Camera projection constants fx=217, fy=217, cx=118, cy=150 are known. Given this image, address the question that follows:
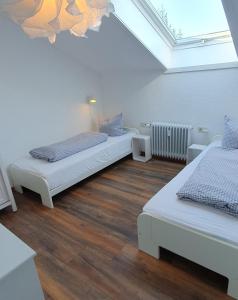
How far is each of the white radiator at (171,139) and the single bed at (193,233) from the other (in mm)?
1562

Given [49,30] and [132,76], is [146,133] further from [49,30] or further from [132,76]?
[49,30]

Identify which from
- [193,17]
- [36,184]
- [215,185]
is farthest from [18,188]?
[193,17]

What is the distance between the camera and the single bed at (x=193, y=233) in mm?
1345

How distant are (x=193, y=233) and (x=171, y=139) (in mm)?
2028

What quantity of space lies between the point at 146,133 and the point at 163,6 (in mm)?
1854

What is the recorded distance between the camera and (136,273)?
161 cm

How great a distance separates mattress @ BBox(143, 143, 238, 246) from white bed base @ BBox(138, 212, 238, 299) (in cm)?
3

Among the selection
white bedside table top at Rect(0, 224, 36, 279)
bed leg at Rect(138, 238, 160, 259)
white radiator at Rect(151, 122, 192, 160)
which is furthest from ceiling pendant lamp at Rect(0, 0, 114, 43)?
white radiator at Rect(151, 122, 192, 160)

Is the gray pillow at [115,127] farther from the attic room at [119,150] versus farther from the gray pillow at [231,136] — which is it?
the gray pillow at [231,136]

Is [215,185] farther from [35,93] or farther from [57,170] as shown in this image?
[35,93]

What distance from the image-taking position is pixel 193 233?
1436 mm

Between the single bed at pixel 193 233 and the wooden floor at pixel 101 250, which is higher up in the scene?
the single bed at pixel 193 233

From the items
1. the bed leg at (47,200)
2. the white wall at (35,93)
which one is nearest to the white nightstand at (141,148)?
the white wall at (35,93)

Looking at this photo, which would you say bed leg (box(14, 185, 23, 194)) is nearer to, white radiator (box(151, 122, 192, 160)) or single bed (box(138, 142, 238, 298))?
single bed (box(138, 142, 238, 298))
